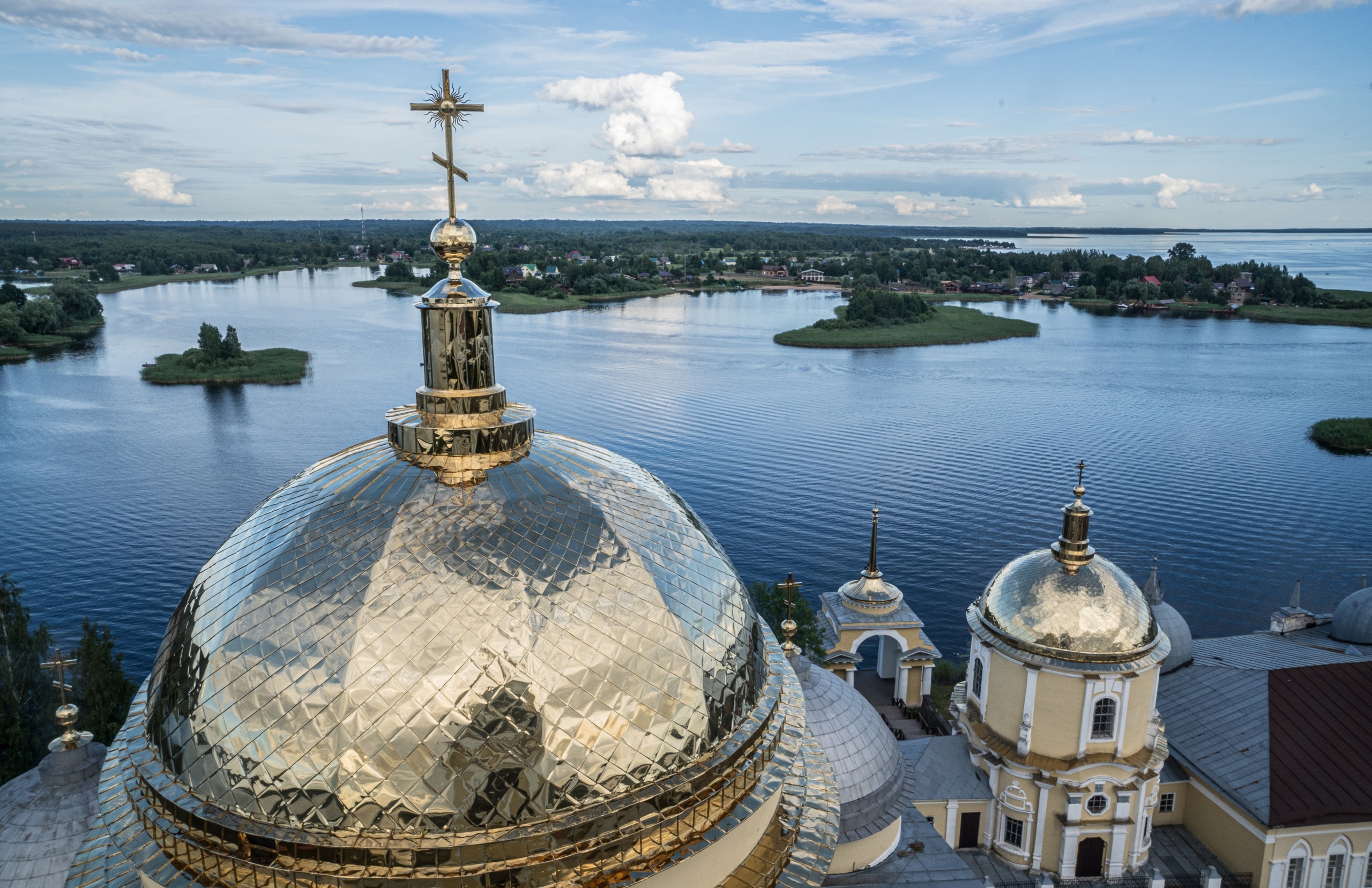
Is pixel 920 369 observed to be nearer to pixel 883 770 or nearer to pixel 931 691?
pixel 931 691

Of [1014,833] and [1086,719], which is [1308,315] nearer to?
[1086,719]

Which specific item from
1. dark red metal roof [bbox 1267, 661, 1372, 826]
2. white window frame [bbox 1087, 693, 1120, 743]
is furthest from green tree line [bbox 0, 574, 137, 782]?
dark red metal roof [bbox 1267, 661, 1372, 826]

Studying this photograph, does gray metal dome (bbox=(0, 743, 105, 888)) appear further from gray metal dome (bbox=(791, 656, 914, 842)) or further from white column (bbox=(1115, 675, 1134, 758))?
white column (bbox=(1115, 675, 1134, 758))

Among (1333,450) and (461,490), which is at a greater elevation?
(461,490)

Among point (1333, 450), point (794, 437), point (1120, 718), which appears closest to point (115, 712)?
point (1120, 718)

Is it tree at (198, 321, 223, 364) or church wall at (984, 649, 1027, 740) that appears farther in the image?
tree at (198, 321, 223, 364)

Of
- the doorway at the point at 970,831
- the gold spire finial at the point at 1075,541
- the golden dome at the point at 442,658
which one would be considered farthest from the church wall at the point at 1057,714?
the golden dome at the point at 442,658

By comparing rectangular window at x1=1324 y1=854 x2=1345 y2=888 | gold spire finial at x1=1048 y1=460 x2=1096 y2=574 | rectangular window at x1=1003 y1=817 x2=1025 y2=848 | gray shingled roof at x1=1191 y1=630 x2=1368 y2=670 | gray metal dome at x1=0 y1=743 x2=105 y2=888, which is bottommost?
rectangular window at x1=1324 y1=854 x2=1345 y2=888
